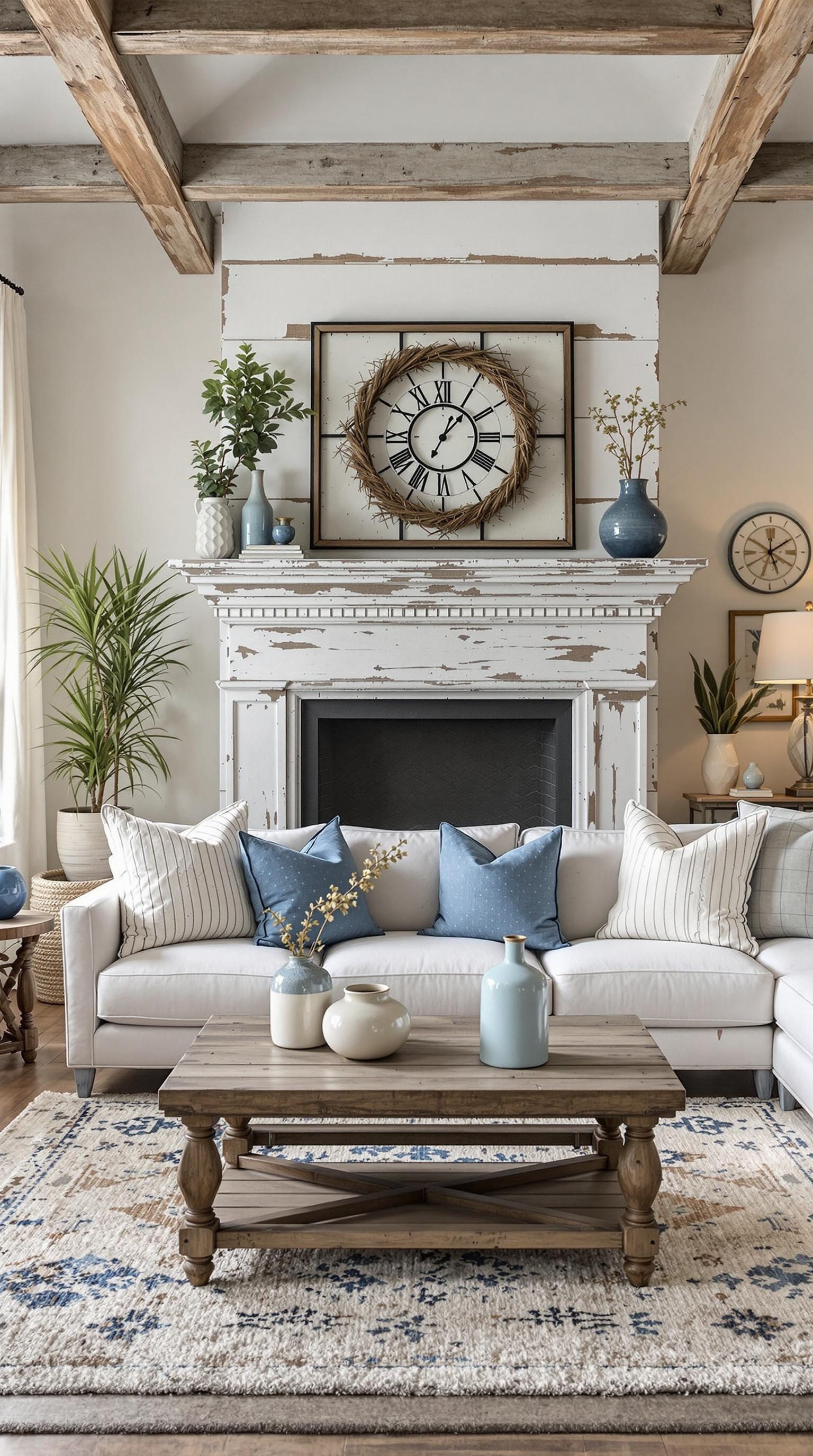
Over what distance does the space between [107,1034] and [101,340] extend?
3.31 meters

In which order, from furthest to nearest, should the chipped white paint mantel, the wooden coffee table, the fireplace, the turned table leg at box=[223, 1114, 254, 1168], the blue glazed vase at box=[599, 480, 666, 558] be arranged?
the fireplace → the chipped white paint mantel → the blue glazed vase at box=[599, 480, 666, 558] → the turned table leg at box=[223, 1114, 254, 1168] → the wooden coffee table

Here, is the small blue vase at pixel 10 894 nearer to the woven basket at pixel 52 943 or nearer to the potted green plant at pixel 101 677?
the woven basket at pixel 52 943

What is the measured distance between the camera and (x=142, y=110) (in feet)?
12.0

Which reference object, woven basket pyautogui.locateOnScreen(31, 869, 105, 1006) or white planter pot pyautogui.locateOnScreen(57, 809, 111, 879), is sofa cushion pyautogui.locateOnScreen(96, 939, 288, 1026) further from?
white planter pot pyautogui.locateOnScreen(57, 809, 111, 879)

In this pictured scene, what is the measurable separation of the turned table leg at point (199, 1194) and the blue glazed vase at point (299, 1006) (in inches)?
10.7

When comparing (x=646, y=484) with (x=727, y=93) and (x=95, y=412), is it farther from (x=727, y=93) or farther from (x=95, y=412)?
(x=95, y=412)

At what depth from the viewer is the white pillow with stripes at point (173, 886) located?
3377 millimetres

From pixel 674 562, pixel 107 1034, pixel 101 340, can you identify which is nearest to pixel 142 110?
pixel 101 340

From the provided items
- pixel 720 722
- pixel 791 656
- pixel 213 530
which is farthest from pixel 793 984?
pixel 213 530

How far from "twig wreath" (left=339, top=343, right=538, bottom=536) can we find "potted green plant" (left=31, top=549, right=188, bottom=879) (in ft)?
3.22

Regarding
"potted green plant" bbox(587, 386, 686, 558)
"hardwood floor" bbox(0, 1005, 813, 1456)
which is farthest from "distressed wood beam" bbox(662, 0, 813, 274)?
"hardwood floor" bbox(0, 1005, 813, 1456)

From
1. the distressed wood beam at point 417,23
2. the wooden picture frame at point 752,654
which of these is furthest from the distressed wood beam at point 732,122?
the wooden picture frame at point 752,654

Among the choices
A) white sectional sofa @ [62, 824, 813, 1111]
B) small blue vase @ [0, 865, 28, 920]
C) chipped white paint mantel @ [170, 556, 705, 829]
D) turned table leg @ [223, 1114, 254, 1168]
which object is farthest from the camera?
chipped white paint mantel @ [170, 556, 705, 829]

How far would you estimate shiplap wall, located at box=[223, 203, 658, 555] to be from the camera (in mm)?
4734
